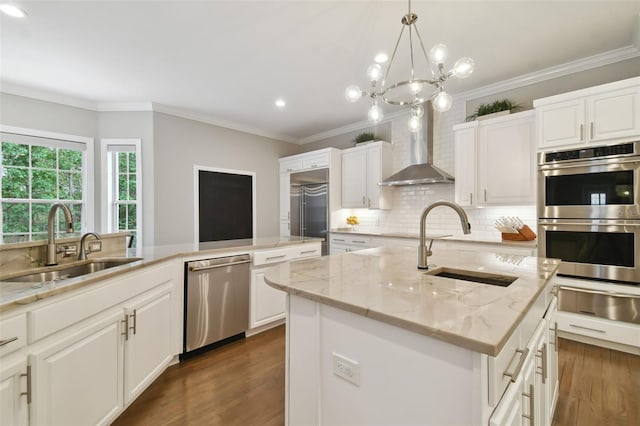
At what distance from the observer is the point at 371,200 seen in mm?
4480

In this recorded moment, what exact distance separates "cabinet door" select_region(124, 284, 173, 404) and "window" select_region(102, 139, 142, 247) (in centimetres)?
227

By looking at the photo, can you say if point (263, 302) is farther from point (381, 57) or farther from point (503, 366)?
point (381, 57)

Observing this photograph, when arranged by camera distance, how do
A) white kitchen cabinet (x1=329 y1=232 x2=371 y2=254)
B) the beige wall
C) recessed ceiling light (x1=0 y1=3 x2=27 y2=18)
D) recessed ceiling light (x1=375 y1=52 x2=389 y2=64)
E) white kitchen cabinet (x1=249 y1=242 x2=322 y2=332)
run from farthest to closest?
white kitchen cabinet (x1=329 y1=232 x2=371 y2=254), the beige wall, white kitchen cabinet (x1=249 y1=242 x2=322 y2=332), recessed ceiling light (x1=375 y1=52 x2=389 y2=64), recessed ceiling light (x1=0 y1=3 x2=27 y2=18)

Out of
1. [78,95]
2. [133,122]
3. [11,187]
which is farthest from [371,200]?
[11,187]

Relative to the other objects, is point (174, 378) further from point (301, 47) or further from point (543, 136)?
point (543, 136)

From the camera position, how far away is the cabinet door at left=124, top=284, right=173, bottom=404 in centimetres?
176

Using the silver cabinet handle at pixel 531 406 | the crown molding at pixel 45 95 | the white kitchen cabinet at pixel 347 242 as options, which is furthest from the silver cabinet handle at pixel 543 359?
Answer: the crown molding at pixel 45 95

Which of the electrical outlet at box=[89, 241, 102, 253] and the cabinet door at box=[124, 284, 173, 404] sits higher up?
the electrical outlet at box=[89, 241, 102, 253]

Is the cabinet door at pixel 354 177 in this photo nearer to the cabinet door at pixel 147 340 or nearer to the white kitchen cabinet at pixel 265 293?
the white kitchen cabinet at pixel 265 293

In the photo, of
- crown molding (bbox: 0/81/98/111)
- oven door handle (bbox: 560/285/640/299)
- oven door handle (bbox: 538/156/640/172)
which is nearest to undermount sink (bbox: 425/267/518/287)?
oven door handle (bbox: 560/285/640/299)

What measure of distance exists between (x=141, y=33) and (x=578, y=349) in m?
4.79

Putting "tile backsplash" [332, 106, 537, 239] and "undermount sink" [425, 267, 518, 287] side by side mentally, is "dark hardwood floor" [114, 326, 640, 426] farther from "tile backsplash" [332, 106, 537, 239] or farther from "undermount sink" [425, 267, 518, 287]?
"tile backsplash" [332, 106, 537, 239]

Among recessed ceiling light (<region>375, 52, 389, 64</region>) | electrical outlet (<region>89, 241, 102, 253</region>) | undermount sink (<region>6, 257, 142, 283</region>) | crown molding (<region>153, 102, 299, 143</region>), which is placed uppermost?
crown molding (<region>153, 102, 299, 143</region>)

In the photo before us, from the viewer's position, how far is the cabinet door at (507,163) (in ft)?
10.1
